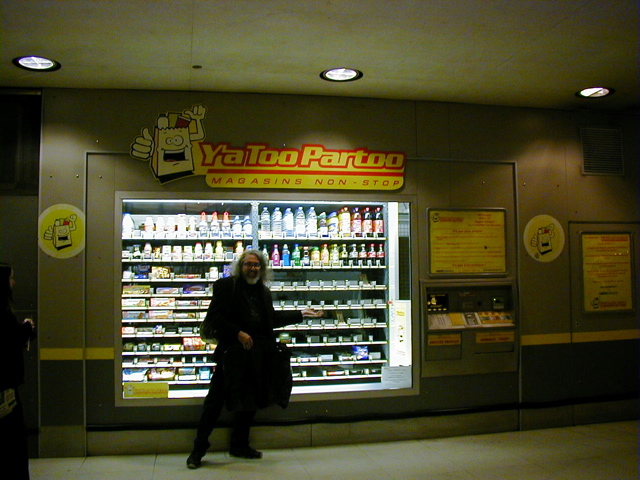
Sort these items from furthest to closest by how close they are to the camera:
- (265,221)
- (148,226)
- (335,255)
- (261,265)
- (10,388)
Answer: (335,255), (265,221), (148,226), (261,265), (10,388)

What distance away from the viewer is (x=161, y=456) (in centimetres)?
446

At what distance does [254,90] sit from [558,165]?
127 inches

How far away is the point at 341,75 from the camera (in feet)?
14.8

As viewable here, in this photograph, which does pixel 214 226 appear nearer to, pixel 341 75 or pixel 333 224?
pixel 333 224

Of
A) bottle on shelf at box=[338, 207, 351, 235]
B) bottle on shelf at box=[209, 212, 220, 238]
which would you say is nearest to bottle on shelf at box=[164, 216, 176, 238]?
bottle on shelf at box=[209, 212, 220, 238]

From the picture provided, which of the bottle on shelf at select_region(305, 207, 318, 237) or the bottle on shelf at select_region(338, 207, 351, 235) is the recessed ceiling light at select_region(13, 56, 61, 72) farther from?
the bottle on shelf at select_region(338, 207, 351, 235)

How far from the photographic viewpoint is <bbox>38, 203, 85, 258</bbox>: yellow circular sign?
177 inches

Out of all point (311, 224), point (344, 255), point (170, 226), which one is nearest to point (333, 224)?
point (311, 224)

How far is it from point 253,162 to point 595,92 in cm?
338

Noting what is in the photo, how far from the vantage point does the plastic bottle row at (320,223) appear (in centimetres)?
512

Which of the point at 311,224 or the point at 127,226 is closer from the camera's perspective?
the point at 127,226

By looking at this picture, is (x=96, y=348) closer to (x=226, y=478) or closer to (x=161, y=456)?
(x=161, y=456)

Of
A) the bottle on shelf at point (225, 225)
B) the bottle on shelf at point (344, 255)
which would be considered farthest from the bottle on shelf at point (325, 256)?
the bottle on shelf at point (225, 225)

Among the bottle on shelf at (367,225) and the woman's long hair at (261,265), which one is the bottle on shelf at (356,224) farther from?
the woman's long hair at (261,265)
